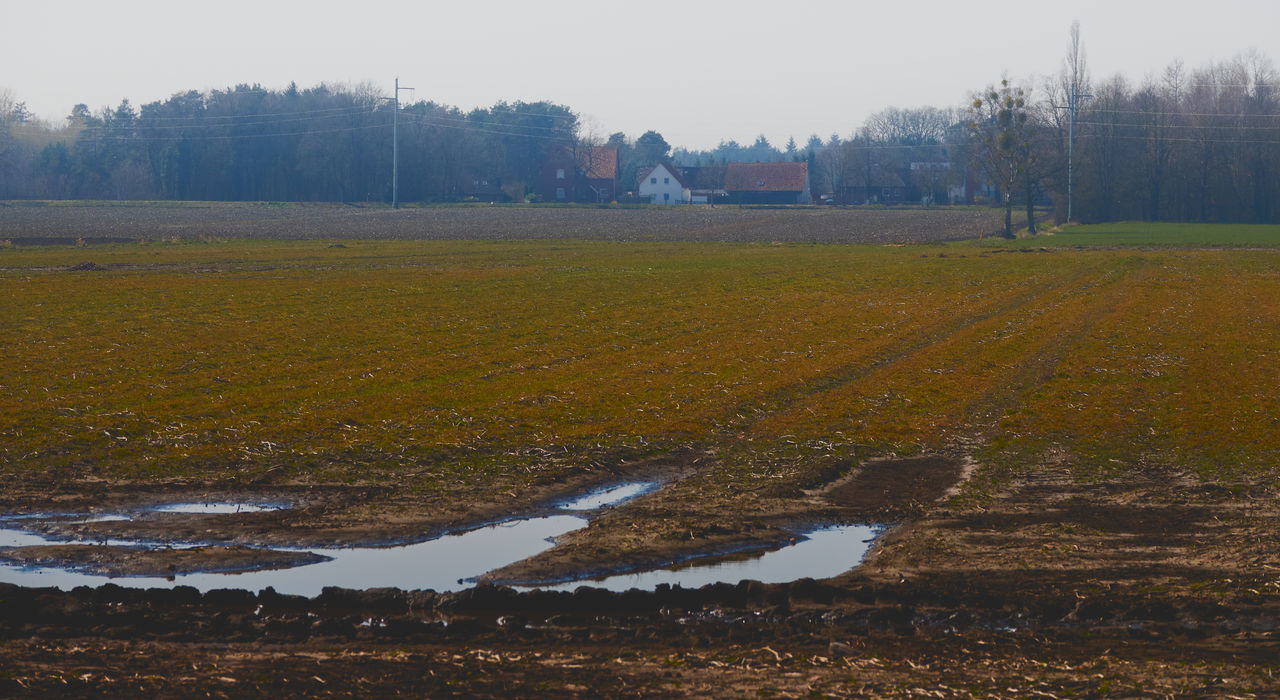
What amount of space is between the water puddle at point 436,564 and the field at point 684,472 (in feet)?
1.06

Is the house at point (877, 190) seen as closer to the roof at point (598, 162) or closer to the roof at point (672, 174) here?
the roof at point (672, 174)

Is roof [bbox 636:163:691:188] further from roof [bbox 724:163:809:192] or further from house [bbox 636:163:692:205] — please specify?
roof [bbox 724:163:809:192]

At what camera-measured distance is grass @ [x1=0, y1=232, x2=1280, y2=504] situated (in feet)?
44.7

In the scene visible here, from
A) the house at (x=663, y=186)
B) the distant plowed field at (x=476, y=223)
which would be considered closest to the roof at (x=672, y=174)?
the house at (x=663, y=186)

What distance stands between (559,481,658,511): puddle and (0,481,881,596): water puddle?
1.18ft

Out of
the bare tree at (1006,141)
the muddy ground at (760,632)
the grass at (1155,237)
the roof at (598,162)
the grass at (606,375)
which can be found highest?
the roof at (598,162)

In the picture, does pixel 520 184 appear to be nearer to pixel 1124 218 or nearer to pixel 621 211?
pixel 621 211

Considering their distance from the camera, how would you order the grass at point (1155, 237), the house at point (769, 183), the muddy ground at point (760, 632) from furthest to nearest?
the house at point (769, 183), the grass at point (1155, 237), the muddy ground at point (760, 632)

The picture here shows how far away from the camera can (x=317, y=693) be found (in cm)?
683

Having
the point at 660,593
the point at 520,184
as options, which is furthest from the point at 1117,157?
the point at 660,593

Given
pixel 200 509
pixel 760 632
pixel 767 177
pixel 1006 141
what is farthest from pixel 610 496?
pixel 767 177

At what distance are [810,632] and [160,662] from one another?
14.2 feet

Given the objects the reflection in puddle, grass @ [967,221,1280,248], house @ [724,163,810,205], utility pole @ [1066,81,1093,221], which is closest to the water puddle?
the reflection in puddle

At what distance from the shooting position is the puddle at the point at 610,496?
11602 millimetres
